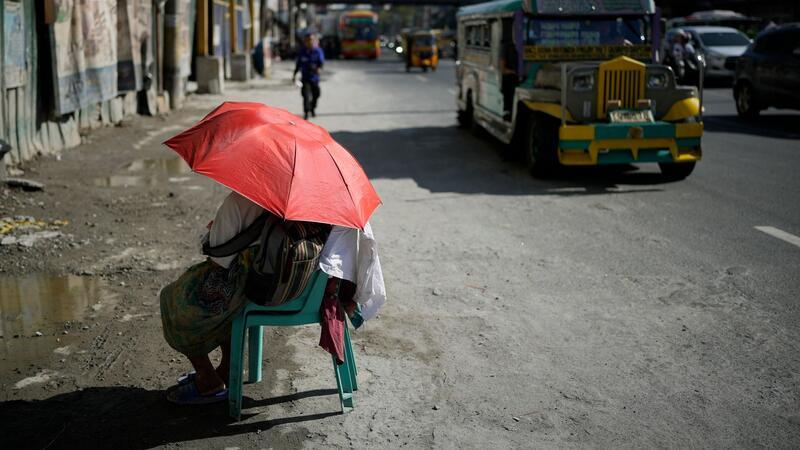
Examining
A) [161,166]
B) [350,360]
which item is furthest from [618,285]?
[161,166]

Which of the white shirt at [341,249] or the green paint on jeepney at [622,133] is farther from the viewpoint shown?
the green paint on jeepney at [622,133]

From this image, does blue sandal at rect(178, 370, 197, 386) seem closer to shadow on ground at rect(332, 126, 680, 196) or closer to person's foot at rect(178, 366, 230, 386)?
person's foot at rect(178, 366, 230, 386)

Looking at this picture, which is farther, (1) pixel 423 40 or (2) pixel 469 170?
(1) pixel 423 40

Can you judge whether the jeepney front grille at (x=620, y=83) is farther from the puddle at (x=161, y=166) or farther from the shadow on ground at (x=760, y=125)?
the shadow on ground at (x=760, y=125)

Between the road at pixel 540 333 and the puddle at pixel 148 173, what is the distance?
0.42 meters

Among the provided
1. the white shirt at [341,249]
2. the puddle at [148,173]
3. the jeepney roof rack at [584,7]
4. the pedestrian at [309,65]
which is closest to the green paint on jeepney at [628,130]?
the jeepney roof rack at [584,7]

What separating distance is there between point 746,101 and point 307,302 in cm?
1582

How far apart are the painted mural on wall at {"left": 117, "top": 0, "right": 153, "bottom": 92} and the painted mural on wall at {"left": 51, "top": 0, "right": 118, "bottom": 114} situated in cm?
36

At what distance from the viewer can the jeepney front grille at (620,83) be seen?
10.2 m

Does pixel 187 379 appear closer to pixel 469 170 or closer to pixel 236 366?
pixel 236 366

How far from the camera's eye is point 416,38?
4275cm

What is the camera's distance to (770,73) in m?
16.6

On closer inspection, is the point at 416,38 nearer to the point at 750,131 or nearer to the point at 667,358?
the point at 750,131

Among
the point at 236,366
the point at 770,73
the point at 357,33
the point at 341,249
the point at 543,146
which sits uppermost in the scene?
the point at 357,33
